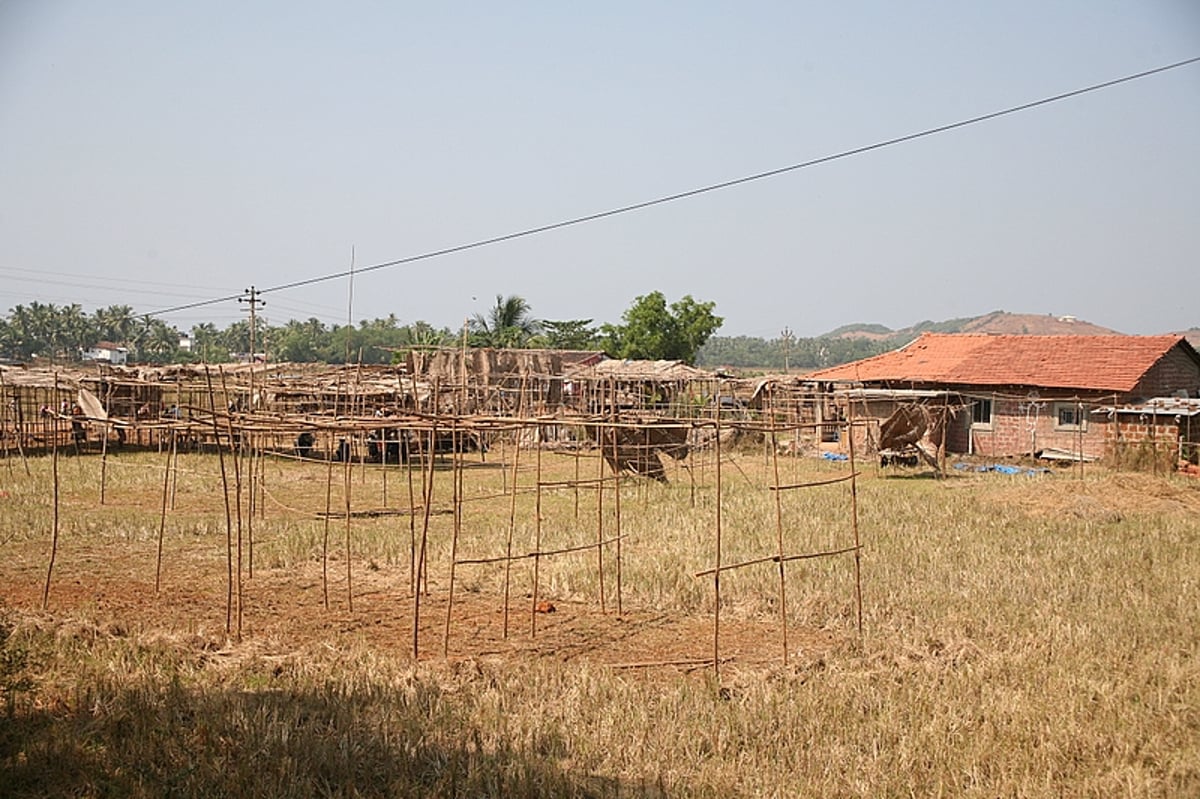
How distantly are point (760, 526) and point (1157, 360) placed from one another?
15.7m

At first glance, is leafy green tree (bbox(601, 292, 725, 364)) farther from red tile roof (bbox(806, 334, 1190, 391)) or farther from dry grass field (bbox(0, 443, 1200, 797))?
dry grass field (bbox(0, 443, 1200, 797))

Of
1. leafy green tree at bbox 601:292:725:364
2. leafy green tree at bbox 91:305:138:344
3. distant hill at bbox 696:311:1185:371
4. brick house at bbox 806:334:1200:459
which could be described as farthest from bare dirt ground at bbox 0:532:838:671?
distant hill at bbox 696:311:1185:371

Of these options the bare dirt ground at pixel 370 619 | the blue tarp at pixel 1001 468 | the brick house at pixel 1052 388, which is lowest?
the bare dirt ground at pixel 370 619

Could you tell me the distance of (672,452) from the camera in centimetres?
2364

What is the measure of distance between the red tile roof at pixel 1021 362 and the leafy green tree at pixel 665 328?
43.6 feet

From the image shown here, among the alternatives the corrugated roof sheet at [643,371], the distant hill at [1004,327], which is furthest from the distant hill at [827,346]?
the corrugated roof sheet at [643,371]

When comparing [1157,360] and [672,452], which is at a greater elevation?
[1157,360]

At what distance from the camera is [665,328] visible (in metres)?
43.3

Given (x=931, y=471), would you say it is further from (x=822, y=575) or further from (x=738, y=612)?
(x=738, y=612)

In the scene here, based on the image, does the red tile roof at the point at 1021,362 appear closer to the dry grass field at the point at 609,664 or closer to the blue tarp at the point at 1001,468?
the blue tarp at the point at 1001,468

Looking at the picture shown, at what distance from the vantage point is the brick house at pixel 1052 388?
23.4 metres

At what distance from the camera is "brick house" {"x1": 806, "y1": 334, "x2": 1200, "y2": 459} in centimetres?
2336

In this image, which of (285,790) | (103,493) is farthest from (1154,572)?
(103,493)

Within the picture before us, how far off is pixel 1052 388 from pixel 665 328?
20.5m
